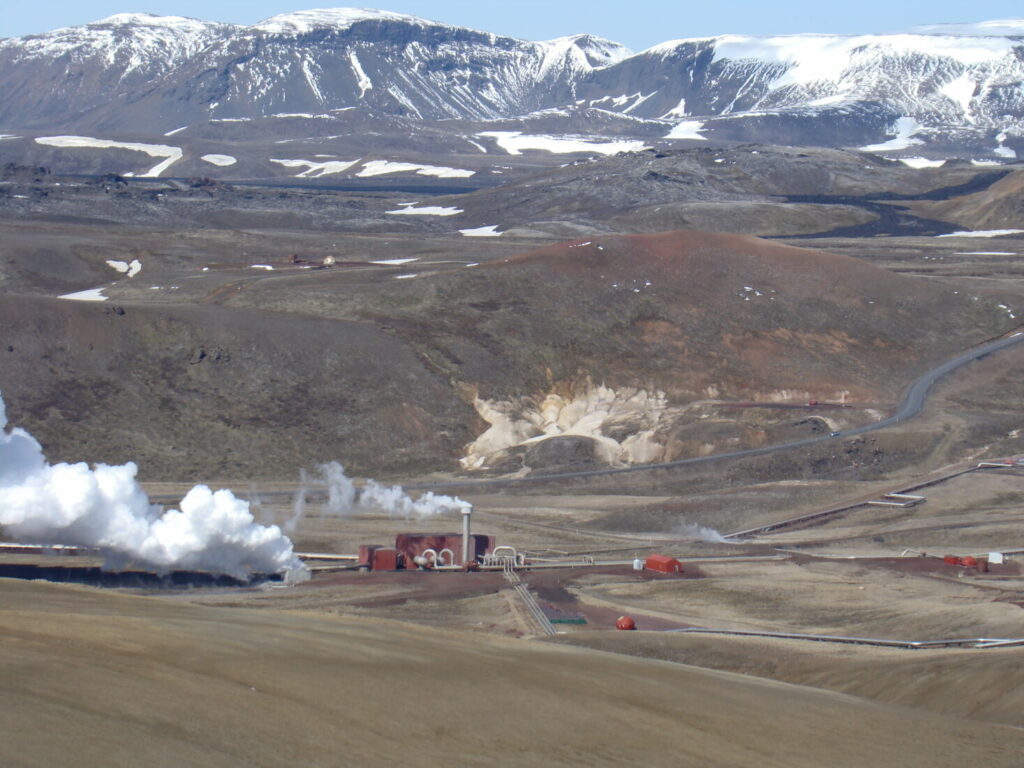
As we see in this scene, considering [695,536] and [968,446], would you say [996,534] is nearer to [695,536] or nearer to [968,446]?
[695,536]

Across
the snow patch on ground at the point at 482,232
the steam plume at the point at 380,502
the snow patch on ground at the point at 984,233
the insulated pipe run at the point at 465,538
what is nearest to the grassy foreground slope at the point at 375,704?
the insulated pipe run at the point at 465,538

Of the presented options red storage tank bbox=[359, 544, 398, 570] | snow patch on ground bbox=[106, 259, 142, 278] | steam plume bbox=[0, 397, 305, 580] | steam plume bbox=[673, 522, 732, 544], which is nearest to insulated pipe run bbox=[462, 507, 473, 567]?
red storage tank bbox=[359, 544, 398, 570]

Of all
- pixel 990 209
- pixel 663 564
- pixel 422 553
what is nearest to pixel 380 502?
pixel 422 553

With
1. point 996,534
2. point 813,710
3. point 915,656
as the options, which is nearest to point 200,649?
point 813,710

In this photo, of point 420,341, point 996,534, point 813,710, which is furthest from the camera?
Answer: point 420,341

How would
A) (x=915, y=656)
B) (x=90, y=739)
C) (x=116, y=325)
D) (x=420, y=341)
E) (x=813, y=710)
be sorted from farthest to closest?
(x=420, y=341) → (x=116, y=325) → (x=915, y=656) → (x=813, y=710) → (x=90, y=739)

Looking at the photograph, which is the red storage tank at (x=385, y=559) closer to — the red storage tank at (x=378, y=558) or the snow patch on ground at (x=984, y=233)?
Answer: the red storage tank at (x=378, y=558)

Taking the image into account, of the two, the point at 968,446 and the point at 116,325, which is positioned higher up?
the point at 116,325
